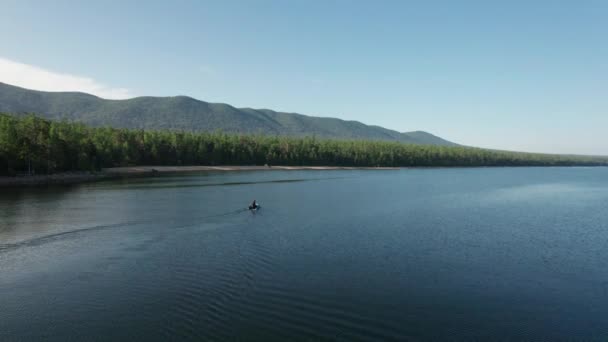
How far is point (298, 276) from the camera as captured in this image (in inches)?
991

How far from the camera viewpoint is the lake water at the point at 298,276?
1814 cm

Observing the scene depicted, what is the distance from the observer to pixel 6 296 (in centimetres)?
2152

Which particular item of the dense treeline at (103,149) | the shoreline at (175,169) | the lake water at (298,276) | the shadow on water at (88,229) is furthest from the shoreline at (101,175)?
the shadow on water at (88,229)

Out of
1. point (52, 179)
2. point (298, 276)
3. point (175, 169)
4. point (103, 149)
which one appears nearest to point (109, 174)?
point (103, 149)

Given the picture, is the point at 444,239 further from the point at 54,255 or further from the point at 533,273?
the point at 54,255

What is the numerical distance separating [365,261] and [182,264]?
45.6 feet

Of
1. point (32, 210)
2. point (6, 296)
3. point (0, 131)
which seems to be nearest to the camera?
point (6, 296)

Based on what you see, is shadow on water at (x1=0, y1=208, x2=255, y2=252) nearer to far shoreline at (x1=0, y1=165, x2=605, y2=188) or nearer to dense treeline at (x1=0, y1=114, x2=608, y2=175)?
far shoreline at (x1=0, y1=165, x2=605, y2=188)

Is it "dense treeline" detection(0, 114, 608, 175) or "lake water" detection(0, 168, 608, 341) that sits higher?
"dense treeline" detection(0, 114, 608, 175)

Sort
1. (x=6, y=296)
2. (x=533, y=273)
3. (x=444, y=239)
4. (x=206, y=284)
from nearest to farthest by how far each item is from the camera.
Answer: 1. (x=6, y=296)
2. (x=206, y=284)
3. (x=533, y=273)
4. (x=444, y=239)

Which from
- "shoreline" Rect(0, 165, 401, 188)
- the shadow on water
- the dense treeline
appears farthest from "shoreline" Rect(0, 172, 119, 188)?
the shadow on water

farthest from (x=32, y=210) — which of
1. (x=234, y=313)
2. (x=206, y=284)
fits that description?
(x=234, y=313)

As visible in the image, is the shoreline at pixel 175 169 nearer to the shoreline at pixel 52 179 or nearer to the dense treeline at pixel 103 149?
the dense treeline at pixel 103 149

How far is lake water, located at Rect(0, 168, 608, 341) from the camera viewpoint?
1814 cm
